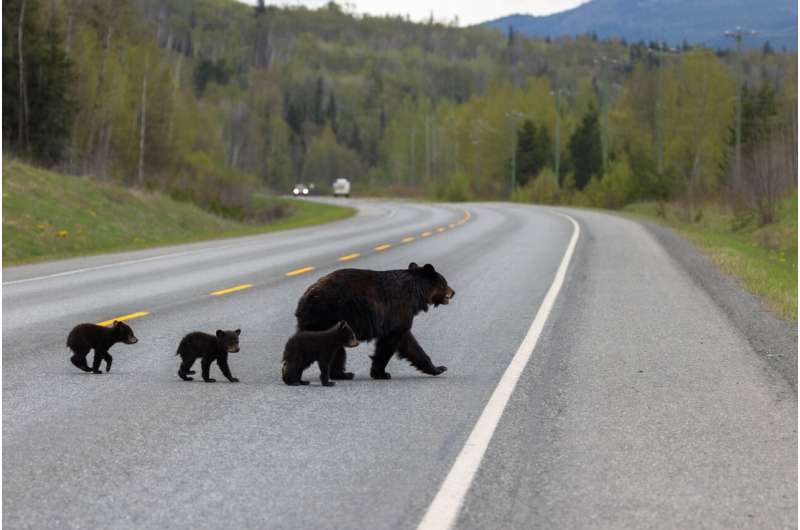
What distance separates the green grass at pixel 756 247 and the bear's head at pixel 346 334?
7.65 m

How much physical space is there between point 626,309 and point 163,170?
66426mm

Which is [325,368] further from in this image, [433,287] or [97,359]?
[97,359]

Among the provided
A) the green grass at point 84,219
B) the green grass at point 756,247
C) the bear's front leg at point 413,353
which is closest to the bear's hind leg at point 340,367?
the bear's front leg at point 413,353

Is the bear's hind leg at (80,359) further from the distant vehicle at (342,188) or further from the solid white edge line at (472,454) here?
the distant vehicle at (342,188)

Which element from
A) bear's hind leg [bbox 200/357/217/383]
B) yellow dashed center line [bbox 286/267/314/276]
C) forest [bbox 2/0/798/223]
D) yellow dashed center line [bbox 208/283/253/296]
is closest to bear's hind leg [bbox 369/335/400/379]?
bear's hind leg [bbox 200/357/217/383]

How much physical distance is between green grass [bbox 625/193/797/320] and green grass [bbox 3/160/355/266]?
1367cm

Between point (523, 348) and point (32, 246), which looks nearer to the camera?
point (523, 348)

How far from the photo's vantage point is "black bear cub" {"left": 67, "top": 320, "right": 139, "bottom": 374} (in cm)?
973

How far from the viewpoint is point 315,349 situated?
360 inches

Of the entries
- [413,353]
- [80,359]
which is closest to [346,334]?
[413,353]

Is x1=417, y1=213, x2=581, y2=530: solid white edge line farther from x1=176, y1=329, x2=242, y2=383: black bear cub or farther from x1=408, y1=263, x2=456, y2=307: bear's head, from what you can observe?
x1=176, y1=329, x2=242, y2=383: black bear cub

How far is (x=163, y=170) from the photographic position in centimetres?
7919

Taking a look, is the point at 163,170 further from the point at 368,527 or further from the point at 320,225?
the point at 368,527

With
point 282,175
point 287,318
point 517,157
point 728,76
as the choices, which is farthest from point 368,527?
point 282,175
